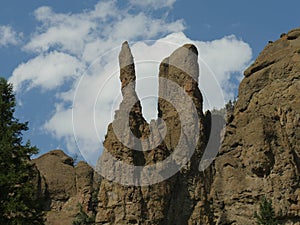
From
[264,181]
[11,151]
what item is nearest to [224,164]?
[264,181]

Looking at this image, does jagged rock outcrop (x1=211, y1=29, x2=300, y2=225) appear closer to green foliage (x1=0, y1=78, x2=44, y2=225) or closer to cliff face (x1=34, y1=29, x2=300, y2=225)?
cliff face (x1=34, y1=29, x2=300, y2=225)

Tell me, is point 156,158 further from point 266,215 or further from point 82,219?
point 82,219

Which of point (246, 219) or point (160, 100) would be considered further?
point (160, 100)

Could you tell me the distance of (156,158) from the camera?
167 feet

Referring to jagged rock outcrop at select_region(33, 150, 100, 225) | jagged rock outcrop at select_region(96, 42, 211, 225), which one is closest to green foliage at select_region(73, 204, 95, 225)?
jagged rock outcrop at select_region(33, 150, 100, 225)

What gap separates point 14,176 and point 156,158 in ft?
65.9

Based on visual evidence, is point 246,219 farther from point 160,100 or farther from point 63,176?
point 63,176

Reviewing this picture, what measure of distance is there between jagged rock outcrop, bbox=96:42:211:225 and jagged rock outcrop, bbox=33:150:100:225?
20.6 metres

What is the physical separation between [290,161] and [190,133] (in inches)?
600

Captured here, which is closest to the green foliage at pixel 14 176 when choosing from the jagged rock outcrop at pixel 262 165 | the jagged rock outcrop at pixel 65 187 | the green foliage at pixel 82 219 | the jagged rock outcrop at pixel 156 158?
the jagged rock outcrop at pixel 156 158

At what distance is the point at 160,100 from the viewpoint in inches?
→ 2457

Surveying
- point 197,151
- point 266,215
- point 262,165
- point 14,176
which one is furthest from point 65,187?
point 14,176

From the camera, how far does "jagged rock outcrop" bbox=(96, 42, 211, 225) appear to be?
4834 cm

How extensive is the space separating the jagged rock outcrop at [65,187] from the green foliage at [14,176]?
1549 inches
